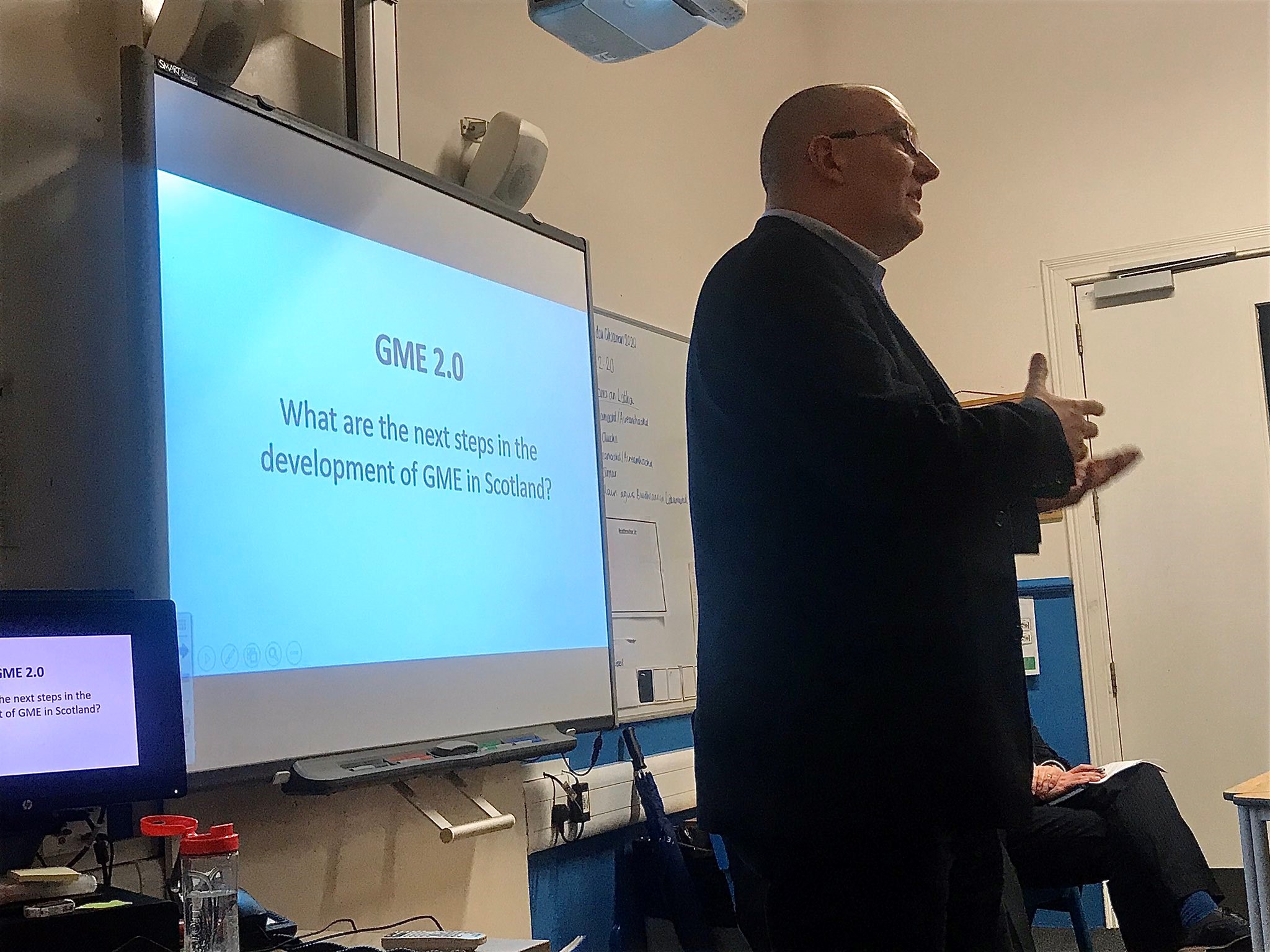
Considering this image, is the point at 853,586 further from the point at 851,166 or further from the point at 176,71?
the point at 176,71

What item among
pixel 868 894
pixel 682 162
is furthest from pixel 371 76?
pixel 868 894

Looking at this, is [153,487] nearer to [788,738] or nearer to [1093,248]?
[788,738]

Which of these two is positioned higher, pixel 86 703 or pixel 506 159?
pixel 506 159

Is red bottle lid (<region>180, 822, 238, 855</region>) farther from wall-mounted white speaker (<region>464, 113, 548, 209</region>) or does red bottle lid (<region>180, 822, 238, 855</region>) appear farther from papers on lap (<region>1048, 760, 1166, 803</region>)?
papers on lap (<region>1048, 760, 1166, 803</region>)

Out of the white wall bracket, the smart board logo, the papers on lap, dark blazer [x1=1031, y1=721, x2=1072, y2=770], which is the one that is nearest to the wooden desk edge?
the papers on lap

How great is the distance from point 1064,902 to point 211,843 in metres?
2.19

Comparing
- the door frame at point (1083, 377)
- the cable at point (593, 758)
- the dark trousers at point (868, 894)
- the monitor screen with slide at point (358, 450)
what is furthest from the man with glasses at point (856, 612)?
the door frame at point (1083, 377)

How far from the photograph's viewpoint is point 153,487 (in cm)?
155

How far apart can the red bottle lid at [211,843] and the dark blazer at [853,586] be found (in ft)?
1.55

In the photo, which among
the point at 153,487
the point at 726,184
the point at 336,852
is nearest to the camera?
the point at 153,487

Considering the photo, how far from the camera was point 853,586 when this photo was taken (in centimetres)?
118

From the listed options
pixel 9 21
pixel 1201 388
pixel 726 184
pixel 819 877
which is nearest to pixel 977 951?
pixel 819 877

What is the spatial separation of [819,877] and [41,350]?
45.1 inches

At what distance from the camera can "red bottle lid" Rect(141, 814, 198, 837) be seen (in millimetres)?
1278
